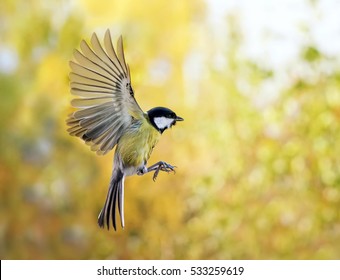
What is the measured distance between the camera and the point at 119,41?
36 cm

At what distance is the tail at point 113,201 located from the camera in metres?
0.38

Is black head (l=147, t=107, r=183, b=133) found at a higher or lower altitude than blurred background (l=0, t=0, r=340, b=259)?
lower

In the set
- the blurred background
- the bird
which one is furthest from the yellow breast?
the blurred background

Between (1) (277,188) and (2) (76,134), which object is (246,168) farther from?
(2) (76,134)

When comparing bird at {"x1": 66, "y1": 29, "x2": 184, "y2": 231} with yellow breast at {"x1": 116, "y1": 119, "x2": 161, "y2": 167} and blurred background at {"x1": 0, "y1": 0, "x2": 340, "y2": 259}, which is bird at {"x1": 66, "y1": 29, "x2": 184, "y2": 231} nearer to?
yellow breast at {"x1": 116, "y1": 119, "x2": 161, "y2": 167}

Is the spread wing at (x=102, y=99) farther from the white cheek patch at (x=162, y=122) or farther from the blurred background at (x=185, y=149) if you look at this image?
the blurred background at (x=185, y=149)

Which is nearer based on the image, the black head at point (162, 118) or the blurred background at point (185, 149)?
the black head at point (162, 118)

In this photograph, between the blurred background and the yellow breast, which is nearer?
the yellow breast

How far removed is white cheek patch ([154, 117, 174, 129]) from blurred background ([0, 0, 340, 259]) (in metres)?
1.49

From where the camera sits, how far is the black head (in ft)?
1.44

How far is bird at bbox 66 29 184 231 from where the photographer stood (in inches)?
14.9

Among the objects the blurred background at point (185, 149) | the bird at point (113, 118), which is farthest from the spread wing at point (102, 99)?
the blurred background at point (185, 149)

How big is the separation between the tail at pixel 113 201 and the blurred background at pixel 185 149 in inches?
59.7

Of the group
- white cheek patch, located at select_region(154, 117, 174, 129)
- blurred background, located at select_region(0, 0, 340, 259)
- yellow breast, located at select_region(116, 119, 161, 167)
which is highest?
blurred background, located at select_region(0, 0, 340, 259)
